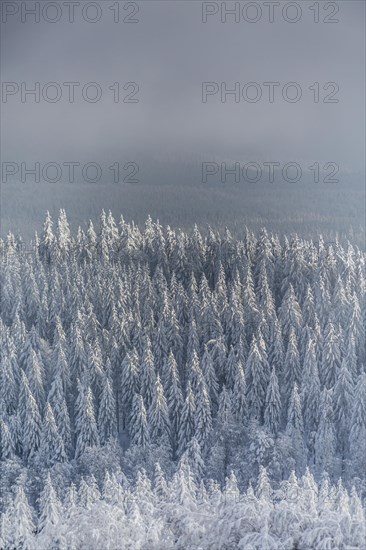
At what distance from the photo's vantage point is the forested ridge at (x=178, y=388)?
1003 inches

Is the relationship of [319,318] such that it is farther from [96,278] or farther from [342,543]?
[342,543]

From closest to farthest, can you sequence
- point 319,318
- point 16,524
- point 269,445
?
1. point 16,524
2. point 269,445
3. point 319,318

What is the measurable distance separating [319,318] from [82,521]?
22855 mm

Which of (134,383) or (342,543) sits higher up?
(134,383)

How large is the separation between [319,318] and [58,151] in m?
19.0

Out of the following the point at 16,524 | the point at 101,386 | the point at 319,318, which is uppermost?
the point at 319,318

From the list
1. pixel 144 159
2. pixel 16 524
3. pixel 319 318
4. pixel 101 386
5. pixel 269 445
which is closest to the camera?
pixel 16 524

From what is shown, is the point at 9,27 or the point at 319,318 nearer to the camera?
the point at 9,27

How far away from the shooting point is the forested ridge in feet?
83.6

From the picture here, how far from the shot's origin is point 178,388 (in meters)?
37.7

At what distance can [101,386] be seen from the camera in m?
39.9

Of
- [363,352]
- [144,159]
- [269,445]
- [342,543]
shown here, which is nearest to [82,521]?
[342,543]

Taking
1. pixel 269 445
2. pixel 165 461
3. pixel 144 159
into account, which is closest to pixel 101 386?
pixel 165 461

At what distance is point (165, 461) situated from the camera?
34.4 meters
